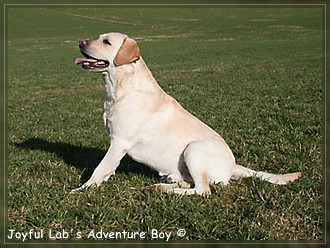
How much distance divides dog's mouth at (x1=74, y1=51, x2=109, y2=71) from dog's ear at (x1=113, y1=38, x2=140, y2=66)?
0.16 m

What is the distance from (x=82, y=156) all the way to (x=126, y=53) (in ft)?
8.30

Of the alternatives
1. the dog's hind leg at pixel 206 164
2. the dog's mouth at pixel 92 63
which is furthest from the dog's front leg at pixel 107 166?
the dog's mouth at pixel 92 63

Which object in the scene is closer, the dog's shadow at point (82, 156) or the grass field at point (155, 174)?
the grass field at point (155, 174)

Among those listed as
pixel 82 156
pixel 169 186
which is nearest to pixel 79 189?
pixel 169 186

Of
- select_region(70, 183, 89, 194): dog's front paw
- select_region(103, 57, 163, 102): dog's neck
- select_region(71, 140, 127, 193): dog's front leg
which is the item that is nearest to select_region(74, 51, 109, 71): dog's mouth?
select_region(103, 57, 163, 102): dog's neck

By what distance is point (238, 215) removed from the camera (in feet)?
17.1

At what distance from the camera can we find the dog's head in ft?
19.4

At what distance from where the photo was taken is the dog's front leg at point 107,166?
5.95 meters

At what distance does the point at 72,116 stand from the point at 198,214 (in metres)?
7.50

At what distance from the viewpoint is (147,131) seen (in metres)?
6.08

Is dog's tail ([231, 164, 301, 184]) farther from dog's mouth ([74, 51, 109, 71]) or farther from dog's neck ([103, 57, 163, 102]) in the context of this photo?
dog's mouth ([74, 51, 109, 71])

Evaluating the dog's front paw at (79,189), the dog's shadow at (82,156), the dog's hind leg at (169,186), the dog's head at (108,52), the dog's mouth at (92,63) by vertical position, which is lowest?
the dog's shadow at (82,156)

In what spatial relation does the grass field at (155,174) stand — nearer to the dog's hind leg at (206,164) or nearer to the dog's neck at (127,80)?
the dog's hind leg at (206,164)

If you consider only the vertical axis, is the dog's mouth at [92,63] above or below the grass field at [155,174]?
above
